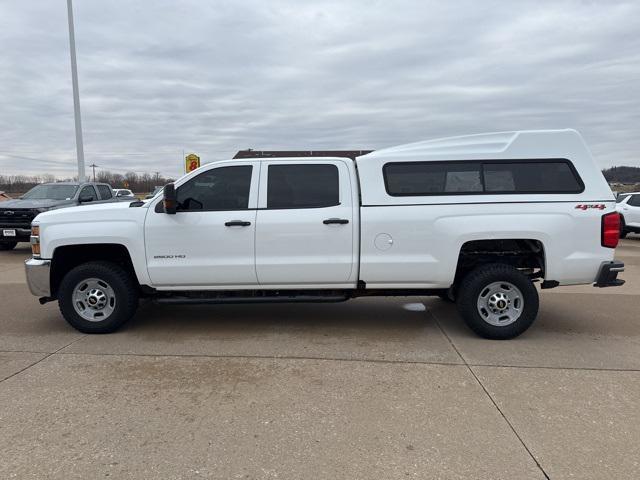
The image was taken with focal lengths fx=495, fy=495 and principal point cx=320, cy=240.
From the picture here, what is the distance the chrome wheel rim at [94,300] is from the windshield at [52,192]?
922 centimetres

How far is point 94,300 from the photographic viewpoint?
5469 millimetres

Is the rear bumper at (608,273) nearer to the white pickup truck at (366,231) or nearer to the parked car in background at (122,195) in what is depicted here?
the white pickup truck at (366,231)

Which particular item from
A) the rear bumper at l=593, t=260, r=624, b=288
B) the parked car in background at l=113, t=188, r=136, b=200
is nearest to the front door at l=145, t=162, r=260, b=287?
the rear bumper at l=593, t=260, r=624, b=288

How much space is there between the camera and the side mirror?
508cm

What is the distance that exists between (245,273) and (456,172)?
250cm

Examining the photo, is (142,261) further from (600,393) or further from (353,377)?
(600,393)

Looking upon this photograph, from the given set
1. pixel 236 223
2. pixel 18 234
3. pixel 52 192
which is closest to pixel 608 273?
pixel 236 223

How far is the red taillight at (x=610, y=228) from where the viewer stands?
505cm

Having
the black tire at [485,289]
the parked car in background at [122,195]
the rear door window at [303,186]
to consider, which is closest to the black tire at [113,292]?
the rear door window at [303,186]

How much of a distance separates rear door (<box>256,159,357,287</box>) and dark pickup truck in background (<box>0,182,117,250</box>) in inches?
363

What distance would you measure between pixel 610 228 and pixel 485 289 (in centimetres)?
138

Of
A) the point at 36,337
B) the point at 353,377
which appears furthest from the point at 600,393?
the point at 36,337

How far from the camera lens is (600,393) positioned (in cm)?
389

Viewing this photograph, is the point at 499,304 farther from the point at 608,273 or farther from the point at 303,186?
the point at 303,186
